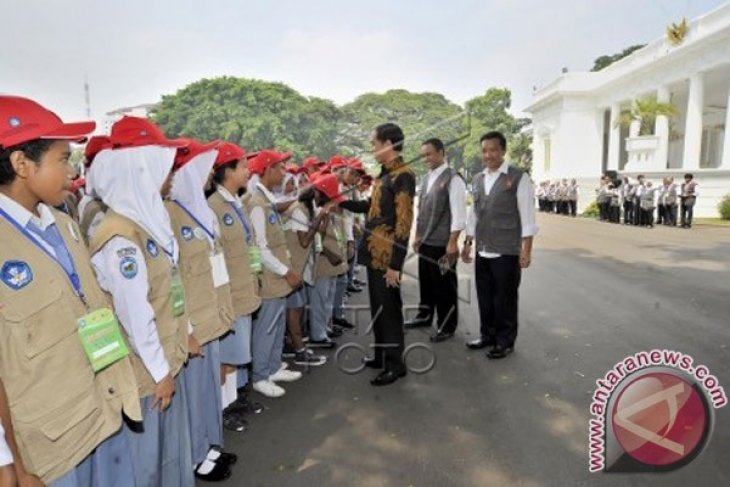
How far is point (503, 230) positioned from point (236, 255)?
2.49 metres

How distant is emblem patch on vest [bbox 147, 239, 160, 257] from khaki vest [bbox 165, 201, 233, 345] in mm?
363

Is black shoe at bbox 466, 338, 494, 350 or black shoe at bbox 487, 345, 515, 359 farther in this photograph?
black shoe at bbox 466, 338, 494, 350

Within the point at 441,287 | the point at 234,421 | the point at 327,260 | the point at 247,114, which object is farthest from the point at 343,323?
the point at 247,114

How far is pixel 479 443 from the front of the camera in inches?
124

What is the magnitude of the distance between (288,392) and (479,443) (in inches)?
60.5

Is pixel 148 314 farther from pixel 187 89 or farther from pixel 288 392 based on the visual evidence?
pixel 187 89

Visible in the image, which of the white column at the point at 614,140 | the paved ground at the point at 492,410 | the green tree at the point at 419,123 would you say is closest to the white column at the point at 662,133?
the white column at the point at 614,140

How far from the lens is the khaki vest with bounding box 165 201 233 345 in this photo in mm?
2566

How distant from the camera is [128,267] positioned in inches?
78.7

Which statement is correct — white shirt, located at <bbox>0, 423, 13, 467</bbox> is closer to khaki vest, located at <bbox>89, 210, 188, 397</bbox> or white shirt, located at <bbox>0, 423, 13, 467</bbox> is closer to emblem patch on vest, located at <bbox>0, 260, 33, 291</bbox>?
emblem patch on vest, located at <bbox>0, 260, 33, 291</bbox>

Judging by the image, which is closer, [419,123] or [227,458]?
[227,458]

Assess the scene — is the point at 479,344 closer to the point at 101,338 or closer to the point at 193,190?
the point at 193,190

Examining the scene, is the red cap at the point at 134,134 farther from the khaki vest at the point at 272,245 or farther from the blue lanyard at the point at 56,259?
the khaki vest at the point at 272,245

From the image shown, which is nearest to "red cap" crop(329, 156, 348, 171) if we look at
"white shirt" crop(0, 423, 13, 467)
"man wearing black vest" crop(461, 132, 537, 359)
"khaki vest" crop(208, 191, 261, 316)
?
"man wearing black vest" crop(461, 132, 537, 359)
